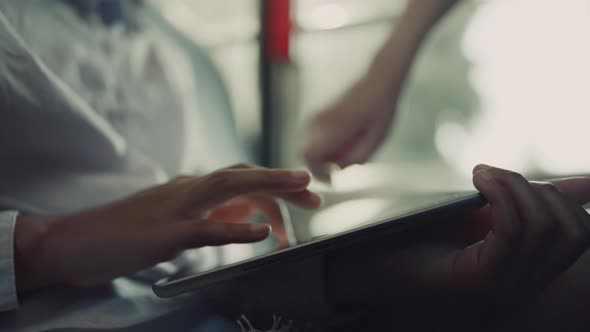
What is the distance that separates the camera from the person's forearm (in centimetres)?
48

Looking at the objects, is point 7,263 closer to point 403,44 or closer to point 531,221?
point 531,221

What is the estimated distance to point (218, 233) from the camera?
0.87 ft

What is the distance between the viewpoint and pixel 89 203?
35 centimetres

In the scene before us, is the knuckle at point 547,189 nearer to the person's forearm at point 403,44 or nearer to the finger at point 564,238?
the finger at point 564,238

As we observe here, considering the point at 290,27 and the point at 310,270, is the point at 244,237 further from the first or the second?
the point at 290,27

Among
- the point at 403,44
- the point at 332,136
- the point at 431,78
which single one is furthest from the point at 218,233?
the point at 431,78

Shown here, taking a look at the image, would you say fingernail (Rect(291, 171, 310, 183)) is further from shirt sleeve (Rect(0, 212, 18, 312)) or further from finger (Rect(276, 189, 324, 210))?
shirt sleeve (Rect(0, 212, 18, 312))

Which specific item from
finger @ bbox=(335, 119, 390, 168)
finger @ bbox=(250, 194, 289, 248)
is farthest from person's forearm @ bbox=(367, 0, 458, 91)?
finger @ bbox=(250, 194, 289, 248)

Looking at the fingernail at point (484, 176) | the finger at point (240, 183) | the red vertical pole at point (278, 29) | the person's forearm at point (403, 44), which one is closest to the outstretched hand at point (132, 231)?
the finger at point (240, 183)

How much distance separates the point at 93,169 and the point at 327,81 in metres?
0.54

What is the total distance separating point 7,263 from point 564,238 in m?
0.33

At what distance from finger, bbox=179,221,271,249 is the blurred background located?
318 mm

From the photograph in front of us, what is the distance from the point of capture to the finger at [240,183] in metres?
0.28

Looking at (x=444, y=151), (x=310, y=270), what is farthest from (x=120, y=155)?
(x=444, y=151)
